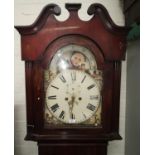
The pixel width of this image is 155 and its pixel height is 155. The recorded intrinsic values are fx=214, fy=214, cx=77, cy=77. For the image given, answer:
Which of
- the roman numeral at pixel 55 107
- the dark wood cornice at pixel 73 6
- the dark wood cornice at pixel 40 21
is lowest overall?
the roman numeral at pixel 55 107

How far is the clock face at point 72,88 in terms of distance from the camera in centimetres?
94

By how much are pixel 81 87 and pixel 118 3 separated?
0.68 metres

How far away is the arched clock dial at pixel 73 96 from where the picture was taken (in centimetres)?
94

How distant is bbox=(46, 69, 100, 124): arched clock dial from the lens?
0.94 m

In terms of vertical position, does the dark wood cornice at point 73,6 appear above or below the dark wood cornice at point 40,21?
above

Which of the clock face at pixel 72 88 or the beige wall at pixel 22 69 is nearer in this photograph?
the clock face at pixel 72 88

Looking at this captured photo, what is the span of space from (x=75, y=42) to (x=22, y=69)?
0.58 m

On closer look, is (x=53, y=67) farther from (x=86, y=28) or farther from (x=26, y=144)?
(x=26, y=144)

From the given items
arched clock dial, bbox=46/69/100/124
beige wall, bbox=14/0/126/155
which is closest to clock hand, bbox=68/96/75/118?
arched clock dial, bbox=46/69/100/124

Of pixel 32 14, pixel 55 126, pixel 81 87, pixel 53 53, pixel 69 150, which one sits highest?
pixel 32 14

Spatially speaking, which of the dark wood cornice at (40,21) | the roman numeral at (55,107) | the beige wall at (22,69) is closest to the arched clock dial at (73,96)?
the roman numeral at (55,107)

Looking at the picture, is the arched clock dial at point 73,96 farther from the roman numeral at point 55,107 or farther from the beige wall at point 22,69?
the beige wall at point 22,69

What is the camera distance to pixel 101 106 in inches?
36.9
